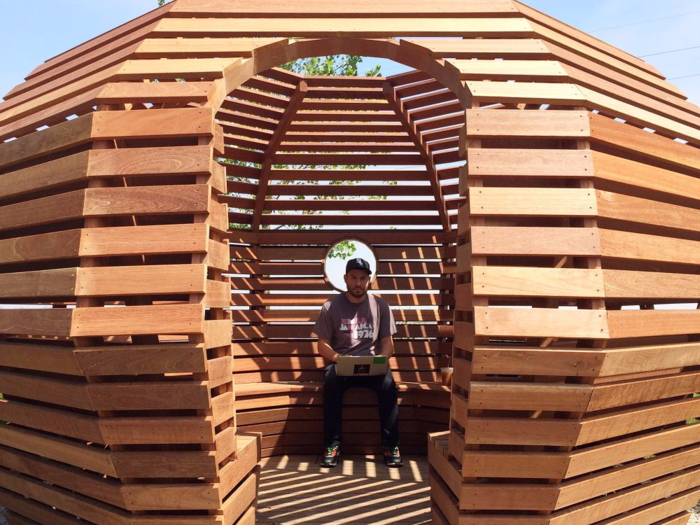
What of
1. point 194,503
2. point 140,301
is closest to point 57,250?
point 140,301

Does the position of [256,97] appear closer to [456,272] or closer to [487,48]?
[487,48]

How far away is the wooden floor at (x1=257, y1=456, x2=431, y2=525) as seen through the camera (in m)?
4.49

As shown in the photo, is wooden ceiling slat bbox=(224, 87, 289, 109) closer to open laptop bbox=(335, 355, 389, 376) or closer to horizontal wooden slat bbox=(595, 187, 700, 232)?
open laptop bbox=(335, 355, 389, 376)

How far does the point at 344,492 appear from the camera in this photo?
503cm

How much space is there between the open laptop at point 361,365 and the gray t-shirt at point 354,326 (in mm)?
569

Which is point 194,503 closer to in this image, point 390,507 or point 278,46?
point 390,507

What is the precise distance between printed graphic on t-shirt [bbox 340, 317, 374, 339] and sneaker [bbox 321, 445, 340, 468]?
1.03 metres

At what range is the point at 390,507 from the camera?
4707 millimetres

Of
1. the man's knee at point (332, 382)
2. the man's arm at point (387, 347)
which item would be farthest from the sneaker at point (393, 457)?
the man's arm at point (387, 347)

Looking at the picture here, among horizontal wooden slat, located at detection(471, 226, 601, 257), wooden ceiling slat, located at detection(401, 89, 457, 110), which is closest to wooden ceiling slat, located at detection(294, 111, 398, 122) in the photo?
wooden ceiling slat, located at detection(401, 89, 457, 110)

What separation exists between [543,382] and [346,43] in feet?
8.05

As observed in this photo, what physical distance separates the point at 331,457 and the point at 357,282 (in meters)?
1.58

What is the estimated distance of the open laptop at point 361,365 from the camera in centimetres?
544

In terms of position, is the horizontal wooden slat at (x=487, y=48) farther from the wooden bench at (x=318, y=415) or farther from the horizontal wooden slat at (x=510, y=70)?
the wooden bench at (x=318, y=415)
